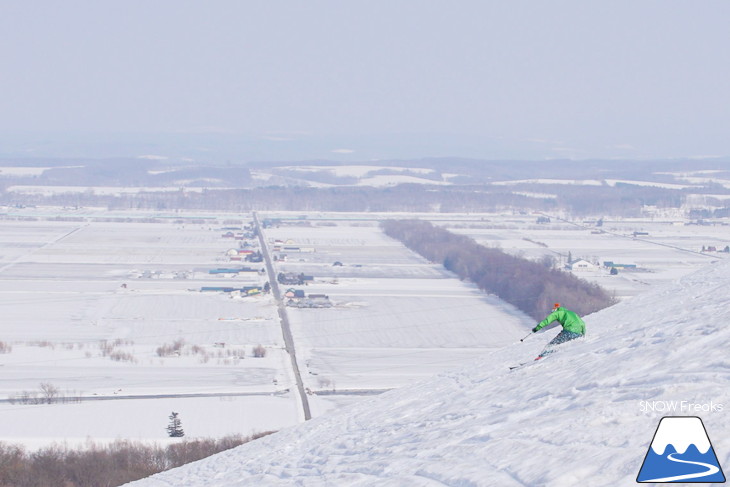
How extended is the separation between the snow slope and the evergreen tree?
195 inches

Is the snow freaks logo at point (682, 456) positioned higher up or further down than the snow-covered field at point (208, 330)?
higher up

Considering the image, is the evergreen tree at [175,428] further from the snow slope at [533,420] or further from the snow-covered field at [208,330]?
the snow slope at [533,420]

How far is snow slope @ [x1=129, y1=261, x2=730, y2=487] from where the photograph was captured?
4250mm

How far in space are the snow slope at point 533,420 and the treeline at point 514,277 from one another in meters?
15.0

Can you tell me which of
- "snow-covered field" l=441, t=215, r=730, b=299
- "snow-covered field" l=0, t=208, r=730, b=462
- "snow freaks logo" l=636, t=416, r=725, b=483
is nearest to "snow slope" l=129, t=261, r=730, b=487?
"snow freaks logo" l=636, t=416, r=725, b=483

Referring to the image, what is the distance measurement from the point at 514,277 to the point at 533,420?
21.7 meters

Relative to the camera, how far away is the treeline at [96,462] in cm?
946

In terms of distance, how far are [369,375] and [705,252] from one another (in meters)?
24.6

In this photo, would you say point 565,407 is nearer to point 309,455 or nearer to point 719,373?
point 719,373

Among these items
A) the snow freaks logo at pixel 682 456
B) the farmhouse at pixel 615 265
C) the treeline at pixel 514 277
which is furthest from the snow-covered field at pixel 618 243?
the snow freaks logo at pixel 682 456

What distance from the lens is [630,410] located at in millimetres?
4641

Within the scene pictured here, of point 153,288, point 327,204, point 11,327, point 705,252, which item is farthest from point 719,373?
point 327,204

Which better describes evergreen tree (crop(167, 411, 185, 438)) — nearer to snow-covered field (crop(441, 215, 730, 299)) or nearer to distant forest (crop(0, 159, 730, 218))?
snow-covered field (crop(441, 215, 730, 299))

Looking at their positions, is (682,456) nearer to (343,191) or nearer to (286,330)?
(286,330)
